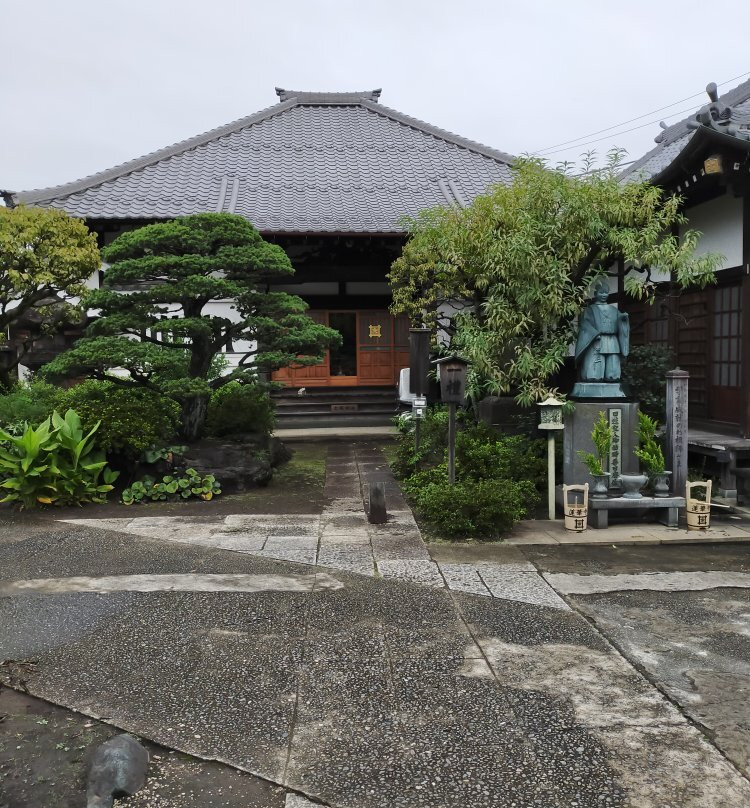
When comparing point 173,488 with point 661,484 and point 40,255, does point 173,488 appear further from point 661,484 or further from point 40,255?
point 661,484

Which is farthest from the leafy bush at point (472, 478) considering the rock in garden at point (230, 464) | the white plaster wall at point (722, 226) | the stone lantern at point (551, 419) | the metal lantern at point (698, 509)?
the white plaster wall at point (722, 226)

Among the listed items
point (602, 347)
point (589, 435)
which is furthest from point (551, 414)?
point (602, 347)

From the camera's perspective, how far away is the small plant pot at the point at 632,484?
7.12 m

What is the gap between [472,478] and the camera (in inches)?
319

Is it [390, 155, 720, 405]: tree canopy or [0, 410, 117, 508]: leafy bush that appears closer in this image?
[0, 410, 117, 508]: leafy bush

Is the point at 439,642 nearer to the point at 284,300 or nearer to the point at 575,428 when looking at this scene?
the point at 575,428

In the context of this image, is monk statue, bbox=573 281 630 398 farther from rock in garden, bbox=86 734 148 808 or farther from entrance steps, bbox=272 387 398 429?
entrance steps, bbox=272 387 398 429

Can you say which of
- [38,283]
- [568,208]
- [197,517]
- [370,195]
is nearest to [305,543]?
[197,517]

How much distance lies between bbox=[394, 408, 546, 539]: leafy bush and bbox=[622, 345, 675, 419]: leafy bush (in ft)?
6.08

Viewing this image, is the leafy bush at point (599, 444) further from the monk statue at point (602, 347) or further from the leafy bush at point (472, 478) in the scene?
the leafy bush at point (472, 478)

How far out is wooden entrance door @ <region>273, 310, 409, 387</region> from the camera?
16141 mm

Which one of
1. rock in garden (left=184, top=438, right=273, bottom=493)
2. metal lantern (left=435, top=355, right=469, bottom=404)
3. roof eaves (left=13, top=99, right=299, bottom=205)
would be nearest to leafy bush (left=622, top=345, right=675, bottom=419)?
metal lantern (left=435, top=355, right=469, bottom=404)

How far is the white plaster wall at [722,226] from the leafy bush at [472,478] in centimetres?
389

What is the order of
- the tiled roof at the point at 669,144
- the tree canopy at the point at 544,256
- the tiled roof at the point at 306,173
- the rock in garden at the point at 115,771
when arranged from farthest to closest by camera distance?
the tiled roof at the point at 306,173, the tiled roof at the point at 669,144, the tree canopy at the point at 544,256, the rock in garden at the point at 115,771
